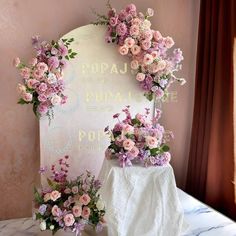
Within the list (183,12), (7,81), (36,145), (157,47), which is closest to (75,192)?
(36,145)

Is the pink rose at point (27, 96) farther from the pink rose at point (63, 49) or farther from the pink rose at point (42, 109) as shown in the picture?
the pink rose at point (63, 49)

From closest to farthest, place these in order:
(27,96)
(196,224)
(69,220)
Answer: (69,220) → (27,96) → (196,224)

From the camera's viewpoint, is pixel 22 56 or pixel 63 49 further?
pixel 22 56

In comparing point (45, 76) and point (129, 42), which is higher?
point (129, 42)

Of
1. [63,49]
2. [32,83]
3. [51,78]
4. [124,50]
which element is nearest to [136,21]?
[124,50]

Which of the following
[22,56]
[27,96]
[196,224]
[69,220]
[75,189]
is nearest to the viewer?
[69,220]

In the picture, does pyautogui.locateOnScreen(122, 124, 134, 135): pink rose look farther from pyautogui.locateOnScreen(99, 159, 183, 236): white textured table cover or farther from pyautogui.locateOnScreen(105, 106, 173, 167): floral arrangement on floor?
pyautogui.locateOnScreen(99, 159, 183, 236): white textured table cover

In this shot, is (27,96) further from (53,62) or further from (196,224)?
(196,224)

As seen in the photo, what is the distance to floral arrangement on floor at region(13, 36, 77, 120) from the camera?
72.4 inches

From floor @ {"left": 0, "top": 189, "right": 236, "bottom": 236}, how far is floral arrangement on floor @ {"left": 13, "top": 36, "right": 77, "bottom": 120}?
672mm

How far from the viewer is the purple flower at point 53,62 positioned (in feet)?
6.14

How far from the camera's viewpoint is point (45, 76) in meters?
1.86

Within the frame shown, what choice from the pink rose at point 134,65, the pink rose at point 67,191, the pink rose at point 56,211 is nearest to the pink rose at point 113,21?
the pink rose at point 134,65

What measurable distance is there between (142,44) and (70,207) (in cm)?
100
